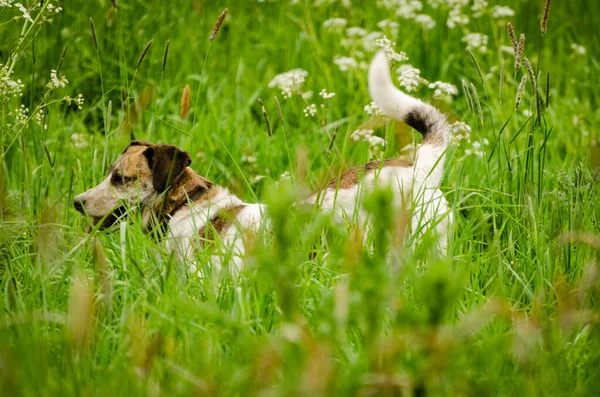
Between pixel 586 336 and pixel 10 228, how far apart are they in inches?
83.5

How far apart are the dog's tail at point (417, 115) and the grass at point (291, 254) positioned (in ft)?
0.66

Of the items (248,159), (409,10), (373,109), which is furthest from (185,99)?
(409,10)

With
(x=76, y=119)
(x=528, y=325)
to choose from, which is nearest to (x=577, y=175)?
(x=528, y=325)

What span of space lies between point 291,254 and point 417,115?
1.44 m

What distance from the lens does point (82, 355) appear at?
210 centimetres

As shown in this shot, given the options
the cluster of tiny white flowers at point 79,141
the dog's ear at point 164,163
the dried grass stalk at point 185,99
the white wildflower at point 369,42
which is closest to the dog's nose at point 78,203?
the dog's ear at point 164,163

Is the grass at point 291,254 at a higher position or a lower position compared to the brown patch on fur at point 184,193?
higher

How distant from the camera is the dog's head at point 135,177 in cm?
366

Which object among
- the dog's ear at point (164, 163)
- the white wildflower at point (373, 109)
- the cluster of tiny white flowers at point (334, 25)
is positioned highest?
the cluster of tiny white flowers at point (334, 25)

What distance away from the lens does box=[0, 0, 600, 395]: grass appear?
172 cm

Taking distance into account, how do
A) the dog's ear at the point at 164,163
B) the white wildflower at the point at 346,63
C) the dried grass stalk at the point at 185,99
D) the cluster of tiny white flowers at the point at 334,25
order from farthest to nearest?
1. the cluster of tiny white flowers at the point at 334,25
2. the white wildflower at the point at 346,63
3. the dog's ear at the point at 164,163
4. the dried grass stalk at the point at 185,99

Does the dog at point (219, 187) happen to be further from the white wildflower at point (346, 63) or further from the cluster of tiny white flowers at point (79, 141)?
the white wildflower at point (346, 63)

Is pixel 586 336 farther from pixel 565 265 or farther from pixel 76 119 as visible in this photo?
pixel 76 119

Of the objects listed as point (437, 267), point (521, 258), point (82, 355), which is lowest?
point (521, 258)
